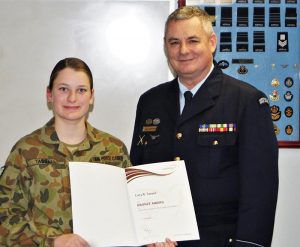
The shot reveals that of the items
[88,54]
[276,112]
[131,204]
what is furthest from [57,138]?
[276,112]

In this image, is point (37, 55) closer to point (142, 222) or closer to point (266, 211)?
point (142, 222)

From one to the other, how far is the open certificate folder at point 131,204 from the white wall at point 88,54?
89 centimetres

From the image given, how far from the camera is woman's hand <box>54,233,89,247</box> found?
1.85 metres

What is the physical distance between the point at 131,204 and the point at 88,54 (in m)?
1.19

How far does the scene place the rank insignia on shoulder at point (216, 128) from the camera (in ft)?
7.02

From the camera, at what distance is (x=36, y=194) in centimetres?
195

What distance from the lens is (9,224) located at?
6.25 ft

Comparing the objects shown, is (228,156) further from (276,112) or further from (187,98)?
(276,112)

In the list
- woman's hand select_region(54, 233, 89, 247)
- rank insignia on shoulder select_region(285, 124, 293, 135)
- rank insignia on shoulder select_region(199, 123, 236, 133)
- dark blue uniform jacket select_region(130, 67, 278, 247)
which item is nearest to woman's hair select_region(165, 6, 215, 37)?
dark blue uniform jacket select_region(130, 67, 278, 247)

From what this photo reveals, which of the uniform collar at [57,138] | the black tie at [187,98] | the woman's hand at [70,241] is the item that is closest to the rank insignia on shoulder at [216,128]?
the black tie at [187,98]

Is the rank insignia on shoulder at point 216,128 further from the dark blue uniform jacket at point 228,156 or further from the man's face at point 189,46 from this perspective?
the man's face at point 189,46

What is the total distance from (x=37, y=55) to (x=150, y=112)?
0.88m

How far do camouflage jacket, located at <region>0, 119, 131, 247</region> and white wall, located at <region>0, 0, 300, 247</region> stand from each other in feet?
2.77

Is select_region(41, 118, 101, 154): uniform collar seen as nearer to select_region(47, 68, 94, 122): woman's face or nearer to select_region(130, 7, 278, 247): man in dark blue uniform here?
select_region(47, 68, 94, 122): woman's face
